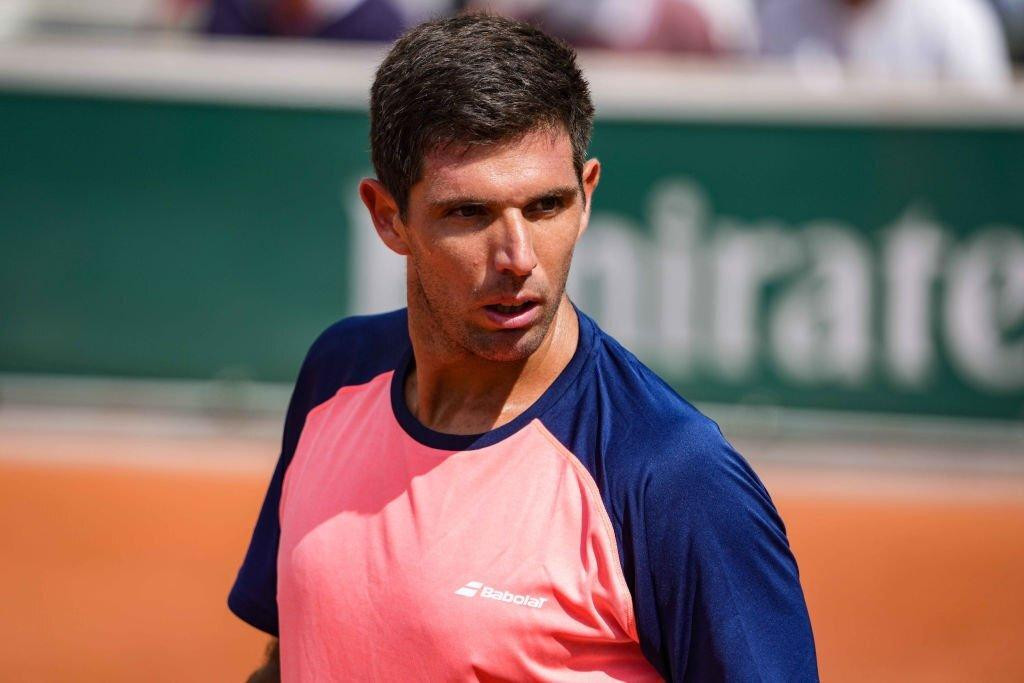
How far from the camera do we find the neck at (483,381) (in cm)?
230

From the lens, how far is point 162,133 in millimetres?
7668

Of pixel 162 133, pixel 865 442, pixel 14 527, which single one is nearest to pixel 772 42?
pixel 865 442

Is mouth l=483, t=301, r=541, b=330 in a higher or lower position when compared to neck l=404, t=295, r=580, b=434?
higher

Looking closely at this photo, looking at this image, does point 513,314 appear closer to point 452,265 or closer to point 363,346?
point 452,265

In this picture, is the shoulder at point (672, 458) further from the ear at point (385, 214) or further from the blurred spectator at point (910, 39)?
the blurred spectator at point (910, 39)

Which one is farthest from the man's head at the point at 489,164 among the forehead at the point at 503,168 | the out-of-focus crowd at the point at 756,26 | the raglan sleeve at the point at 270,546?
the out-of-focus crowd at the point at 756,26

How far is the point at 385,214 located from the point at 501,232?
33 centimetres

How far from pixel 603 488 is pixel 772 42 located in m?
6.12

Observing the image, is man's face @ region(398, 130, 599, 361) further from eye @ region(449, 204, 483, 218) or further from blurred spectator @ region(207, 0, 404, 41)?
blurred spectator @ region(207, 0, 404, 41)

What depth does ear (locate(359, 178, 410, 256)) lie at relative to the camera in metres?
2.37

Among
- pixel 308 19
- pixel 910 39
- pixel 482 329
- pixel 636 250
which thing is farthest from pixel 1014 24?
pixel 482 329

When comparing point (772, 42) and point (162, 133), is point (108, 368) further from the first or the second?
point (772, 42)

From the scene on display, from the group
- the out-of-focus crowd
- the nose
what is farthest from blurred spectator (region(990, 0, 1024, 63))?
the nose

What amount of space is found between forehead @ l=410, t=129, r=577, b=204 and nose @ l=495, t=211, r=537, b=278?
0.12ft
